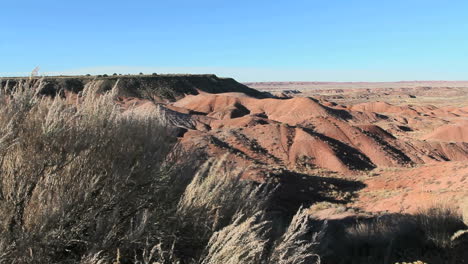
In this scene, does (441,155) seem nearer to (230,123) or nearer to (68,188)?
(230,123)

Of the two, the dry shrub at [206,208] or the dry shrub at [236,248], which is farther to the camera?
the dry shrub at [206,208]

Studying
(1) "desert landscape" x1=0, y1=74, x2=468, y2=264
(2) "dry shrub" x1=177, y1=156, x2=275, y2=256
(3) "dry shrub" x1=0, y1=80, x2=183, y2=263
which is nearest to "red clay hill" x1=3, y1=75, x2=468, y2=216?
(1) "desert landscape" x1=0, y1=74, x2=468, y2=264

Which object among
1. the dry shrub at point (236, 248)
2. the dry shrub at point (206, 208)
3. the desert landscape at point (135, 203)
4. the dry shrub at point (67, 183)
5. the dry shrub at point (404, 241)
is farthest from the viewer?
the dry shrub at point (404, 241)

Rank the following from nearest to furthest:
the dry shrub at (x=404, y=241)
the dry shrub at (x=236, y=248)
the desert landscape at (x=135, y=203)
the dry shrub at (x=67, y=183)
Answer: the dry shrub at (x=67, y=183), the desert landscape at (x=135, y=203), the dry shrub at (x=236, y=248), the dry shrub at (x=404, y=241)

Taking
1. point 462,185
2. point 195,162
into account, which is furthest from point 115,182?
point 462,185

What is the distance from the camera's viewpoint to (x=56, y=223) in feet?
11.9

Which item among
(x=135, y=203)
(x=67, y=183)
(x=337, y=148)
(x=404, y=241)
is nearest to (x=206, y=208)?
(x=135, y=203)

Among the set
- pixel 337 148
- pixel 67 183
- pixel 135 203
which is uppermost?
pixel 67 183

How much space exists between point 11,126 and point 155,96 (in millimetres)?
73527

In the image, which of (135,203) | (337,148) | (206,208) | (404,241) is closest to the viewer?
(135,203)

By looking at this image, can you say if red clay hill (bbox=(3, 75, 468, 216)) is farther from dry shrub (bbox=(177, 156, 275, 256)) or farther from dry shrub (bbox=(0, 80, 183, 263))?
dry shrub (bbox=(177, 156, 275, 256))

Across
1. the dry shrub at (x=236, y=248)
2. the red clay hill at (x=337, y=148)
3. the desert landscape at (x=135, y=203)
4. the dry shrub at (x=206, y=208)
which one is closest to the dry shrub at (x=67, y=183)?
the desert landscape at (x=135, y=203)

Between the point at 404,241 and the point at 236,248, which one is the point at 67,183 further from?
the point at 404,241

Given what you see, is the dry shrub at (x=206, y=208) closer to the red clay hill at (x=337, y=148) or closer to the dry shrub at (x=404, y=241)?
the red clay hill at (x=337, y=148)
